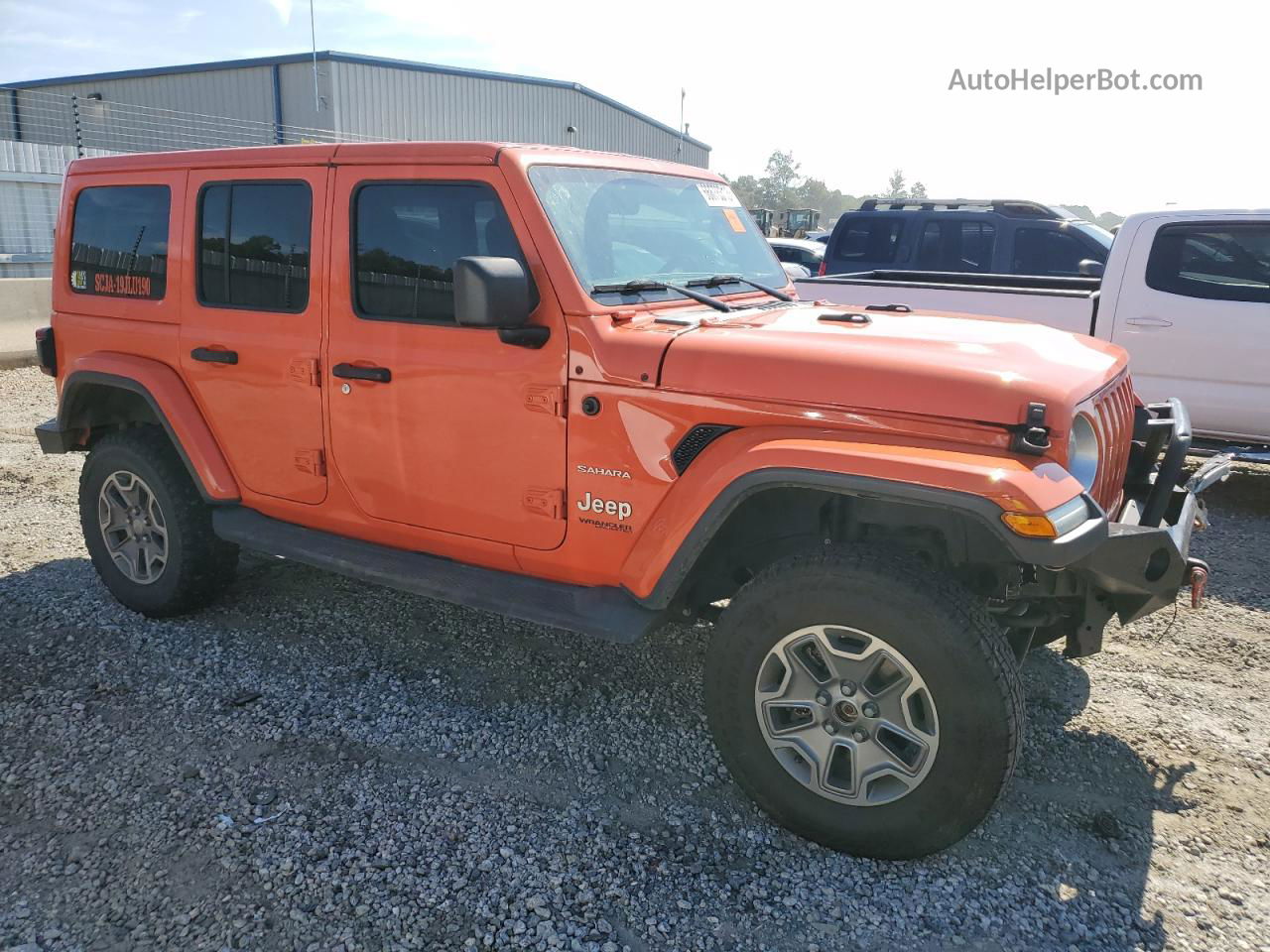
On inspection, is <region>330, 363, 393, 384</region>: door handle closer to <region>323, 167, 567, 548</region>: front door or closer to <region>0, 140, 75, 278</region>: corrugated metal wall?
<region>323, 167, 567, 548</region>: front door

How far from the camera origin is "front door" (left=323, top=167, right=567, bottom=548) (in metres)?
3.18

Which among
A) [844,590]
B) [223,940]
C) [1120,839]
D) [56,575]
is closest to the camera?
[223,940]

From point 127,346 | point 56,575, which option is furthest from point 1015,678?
point 56,575

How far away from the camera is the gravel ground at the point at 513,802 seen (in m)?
2.56

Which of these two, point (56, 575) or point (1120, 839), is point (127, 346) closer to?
point (56, 575)

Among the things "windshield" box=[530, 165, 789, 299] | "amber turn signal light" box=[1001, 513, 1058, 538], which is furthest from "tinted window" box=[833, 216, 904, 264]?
"amber turn signal light" box=[1001, 513, 1058, 538]

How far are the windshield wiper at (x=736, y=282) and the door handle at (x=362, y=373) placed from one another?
46.4 inches

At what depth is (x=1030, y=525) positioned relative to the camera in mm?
2365

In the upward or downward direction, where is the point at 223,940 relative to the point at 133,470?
downward

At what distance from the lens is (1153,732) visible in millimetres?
3508

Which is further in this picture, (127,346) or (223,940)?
(127,346)

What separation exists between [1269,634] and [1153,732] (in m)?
1.29

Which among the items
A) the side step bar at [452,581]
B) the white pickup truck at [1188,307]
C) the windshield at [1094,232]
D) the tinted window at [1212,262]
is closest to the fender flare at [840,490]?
the side step bar at [452,581]

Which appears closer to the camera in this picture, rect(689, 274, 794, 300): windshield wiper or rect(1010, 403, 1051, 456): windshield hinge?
rect(1010, 403, 1051, 456): windshield hinge
